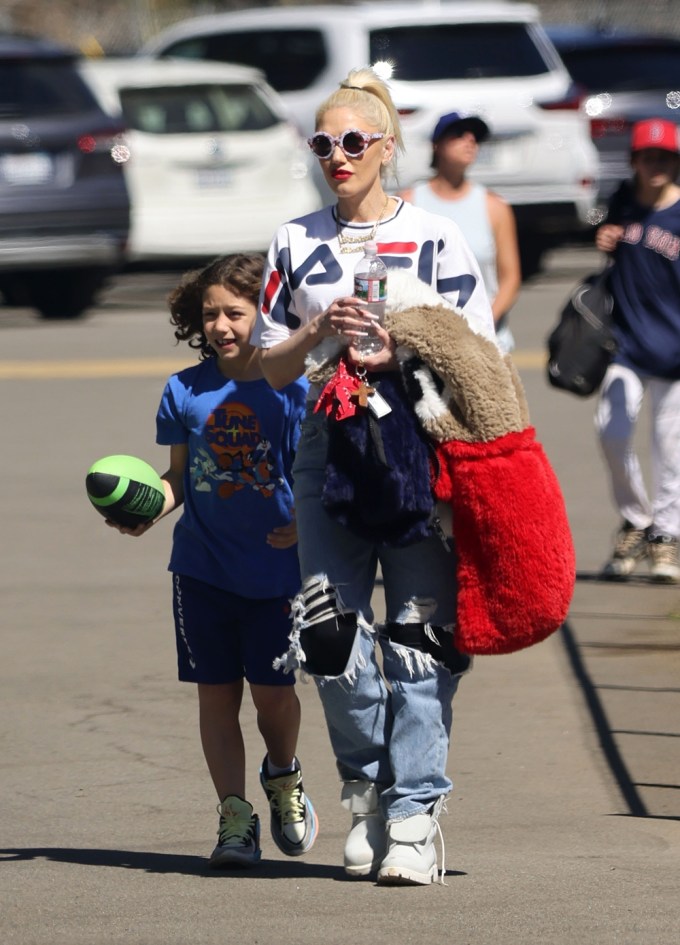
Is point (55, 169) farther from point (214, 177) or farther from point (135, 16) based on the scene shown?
point (135, 16)

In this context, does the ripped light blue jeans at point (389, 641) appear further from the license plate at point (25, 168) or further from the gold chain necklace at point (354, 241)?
the license plate at point (25, 168)

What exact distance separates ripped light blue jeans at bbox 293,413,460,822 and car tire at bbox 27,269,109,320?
11.7 metres

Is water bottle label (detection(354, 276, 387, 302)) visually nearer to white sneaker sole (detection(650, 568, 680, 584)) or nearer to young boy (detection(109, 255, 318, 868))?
young boy (detection(109, 255, 318, 868))

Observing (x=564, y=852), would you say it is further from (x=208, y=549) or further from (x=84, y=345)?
(x=84, y=345)

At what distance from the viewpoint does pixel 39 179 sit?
48.0ft

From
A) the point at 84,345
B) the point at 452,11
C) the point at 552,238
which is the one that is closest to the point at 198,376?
the point at 84,345

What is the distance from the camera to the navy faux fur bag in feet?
13.5

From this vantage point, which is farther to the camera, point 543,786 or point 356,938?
point 543,786

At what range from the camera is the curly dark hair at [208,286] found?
4598 millimetres

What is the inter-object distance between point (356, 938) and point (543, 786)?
1.34 m

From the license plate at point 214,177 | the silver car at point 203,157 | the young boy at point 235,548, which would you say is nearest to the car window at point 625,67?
the silver car at point 203,157

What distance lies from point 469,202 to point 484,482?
379 centimetres

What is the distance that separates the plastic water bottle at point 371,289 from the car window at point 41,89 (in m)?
11.1

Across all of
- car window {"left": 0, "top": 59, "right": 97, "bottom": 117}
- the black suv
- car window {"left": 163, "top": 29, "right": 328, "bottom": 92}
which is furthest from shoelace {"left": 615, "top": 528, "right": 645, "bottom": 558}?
car window {"left": 163, "top": 29, "right": 328, "bottom": 92}
